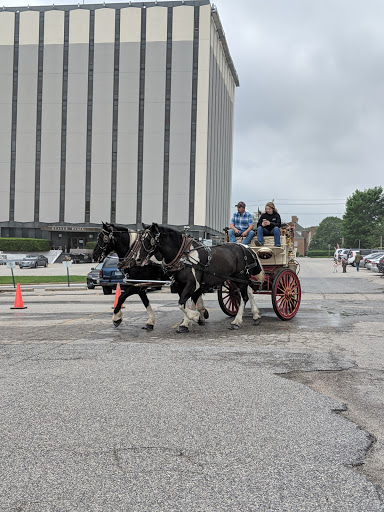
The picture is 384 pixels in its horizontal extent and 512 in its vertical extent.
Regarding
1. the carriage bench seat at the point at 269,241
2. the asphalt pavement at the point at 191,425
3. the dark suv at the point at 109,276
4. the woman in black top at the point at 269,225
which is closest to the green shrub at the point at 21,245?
the dark suv at the point at 109,276

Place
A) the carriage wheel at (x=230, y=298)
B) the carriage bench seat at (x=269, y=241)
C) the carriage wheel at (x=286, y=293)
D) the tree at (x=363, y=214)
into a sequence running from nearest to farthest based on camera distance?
the carriage wheel at (x=286, y=293)
the carriage wheel at (x=230, y=298)
the carriage bench seat at (x=269, y=241)
the tree at (x=363, y=214)

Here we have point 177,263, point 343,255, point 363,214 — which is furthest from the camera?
point 363,214

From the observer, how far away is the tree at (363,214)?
11275 centimetres

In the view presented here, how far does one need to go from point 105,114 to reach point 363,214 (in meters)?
65.9

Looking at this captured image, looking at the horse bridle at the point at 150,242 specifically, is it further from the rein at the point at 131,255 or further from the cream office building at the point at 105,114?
the cream office building at the point at 105,114

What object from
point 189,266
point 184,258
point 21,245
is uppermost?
point 184,258

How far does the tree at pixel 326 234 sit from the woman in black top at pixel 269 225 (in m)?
159

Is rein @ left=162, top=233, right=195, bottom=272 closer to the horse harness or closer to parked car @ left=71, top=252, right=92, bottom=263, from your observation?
the horse harness

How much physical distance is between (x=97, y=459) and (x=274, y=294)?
763cm

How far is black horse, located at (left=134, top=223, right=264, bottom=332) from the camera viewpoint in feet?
31.2

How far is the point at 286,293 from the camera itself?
1145 centimetres

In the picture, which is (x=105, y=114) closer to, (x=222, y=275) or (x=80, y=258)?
(x=80, y=258)

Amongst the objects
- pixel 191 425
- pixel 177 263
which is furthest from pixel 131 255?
pixel 191 425

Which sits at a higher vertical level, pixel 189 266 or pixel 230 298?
pixel 189 266
